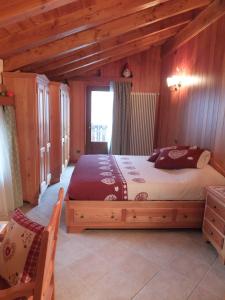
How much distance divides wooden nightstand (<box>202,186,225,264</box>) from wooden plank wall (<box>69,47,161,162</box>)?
367cm

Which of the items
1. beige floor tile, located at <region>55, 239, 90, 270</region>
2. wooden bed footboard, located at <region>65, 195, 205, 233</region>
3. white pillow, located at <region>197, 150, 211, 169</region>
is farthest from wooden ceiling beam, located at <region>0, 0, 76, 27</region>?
white pillow, located at <region>197, 150, 211, 169</region>

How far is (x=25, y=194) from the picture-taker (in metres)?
3.19

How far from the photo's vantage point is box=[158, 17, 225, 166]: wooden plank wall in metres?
2.82

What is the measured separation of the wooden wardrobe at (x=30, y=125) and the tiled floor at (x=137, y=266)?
865 millimetres

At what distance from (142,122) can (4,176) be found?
356 cm

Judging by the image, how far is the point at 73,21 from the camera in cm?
227

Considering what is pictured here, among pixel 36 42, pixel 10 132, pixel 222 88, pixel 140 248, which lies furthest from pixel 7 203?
pixel 222 88

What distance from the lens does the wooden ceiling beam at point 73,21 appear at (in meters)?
2.22

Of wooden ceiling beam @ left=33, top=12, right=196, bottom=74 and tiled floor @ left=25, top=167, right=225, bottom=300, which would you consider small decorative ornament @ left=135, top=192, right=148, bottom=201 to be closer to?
tiled floor @ left=25, top=167, right=225, bottom=300

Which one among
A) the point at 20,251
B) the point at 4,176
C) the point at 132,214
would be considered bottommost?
the point at 132,214

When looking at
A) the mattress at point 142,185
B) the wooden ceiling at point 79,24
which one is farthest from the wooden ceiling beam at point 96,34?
the mattress at point 142,185

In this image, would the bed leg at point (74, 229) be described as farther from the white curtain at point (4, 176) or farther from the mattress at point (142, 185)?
the white curtain at point (4, 176)

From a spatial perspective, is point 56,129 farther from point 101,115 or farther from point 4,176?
point 101,115

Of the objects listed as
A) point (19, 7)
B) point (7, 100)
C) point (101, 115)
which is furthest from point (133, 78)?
point (19, 7)
